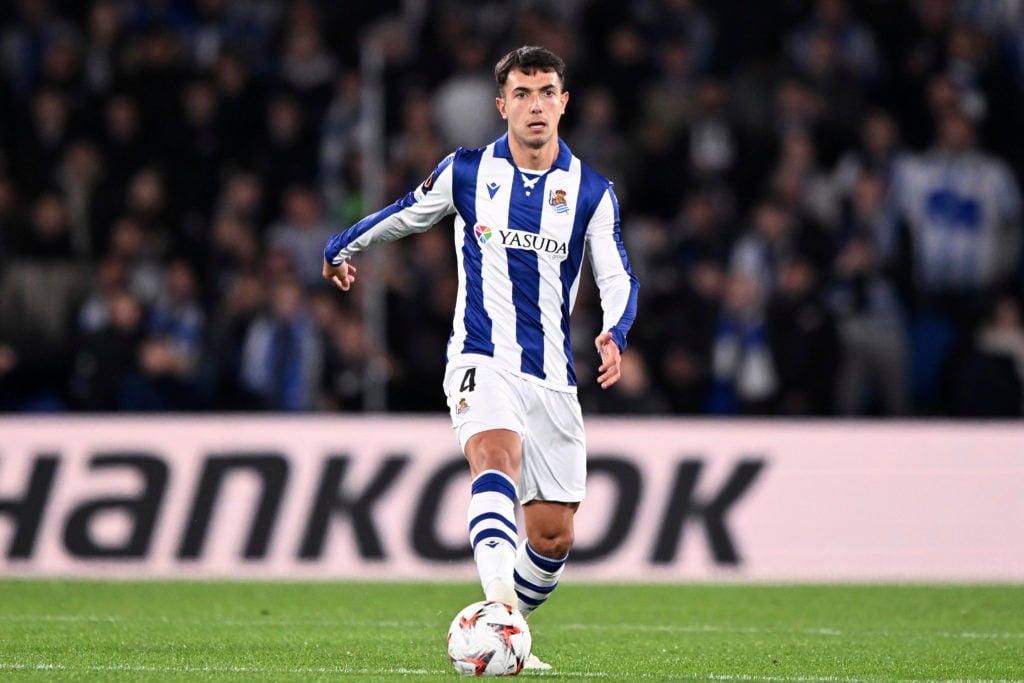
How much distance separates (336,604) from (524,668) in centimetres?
343

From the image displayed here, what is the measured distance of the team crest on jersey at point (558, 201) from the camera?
6.72 meters

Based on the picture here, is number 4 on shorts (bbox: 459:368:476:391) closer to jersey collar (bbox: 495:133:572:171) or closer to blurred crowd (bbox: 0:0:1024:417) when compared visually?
jersey collar (bbox: 495:133:572:171)

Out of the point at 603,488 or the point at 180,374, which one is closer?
the point at 603,488

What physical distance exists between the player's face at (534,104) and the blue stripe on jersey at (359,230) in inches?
20.3

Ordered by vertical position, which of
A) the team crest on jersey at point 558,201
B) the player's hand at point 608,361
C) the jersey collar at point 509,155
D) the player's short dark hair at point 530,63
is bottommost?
the player's hand at point 608,361

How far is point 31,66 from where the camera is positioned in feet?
51.2

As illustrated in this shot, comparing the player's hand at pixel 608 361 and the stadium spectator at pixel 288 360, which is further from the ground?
the player's hand at pixel 608 361

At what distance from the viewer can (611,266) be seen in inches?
266

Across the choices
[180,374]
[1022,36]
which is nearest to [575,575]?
[180,374]

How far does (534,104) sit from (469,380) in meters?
1.03

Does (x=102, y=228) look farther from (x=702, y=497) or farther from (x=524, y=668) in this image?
(x=524, y=668)

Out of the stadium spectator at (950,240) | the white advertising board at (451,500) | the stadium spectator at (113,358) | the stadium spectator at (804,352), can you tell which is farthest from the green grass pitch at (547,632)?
the stadium spectator at (950,240)

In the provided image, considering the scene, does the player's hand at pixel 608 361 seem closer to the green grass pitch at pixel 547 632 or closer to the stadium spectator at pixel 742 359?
the green grass pitch at pixel 547 632

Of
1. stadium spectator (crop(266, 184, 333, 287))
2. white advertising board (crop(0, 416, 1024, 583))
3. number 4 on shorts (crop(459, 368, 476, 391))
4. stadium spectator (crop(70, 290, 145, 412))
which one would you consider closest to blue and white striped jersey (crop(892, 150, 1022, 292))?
white advertising board (crop(0, 416, 1024, 583))
